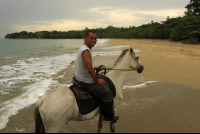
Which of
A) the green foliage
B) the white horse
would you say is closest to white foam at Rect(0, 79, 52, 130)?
the white horse

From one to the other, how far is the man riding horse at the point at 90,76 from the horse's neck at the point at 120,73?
0.71 meters

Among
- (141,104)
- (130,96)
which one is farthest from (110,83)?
(130,96)

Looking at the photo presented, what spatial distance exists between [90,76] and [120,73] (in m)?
1.26

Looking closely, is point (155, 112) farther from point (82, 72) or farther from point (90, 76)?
point (82, 72)

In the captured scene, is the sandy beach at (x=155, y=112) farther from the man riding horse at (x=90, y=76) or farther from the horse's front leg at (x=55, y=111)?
the horse's front leg at (x=55, y=111)

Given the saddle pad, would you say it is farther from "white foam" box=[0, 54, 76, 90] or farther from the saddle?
"white foam" box=[0, 54, 76, 90]

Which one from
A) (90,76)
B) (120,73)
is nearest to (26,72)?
(120,73)

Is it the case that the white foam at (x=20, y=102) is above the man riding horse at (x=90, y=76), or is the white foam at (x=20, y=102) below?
below

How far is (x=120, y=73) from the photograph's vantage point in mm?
A: 3393

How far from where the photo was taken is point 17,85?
657cm

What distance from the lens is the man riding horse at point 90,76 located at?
2207mm

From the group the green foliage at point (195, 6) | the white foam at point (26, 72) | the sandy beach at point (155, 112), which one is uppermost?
the green foliage at point (195, 6)

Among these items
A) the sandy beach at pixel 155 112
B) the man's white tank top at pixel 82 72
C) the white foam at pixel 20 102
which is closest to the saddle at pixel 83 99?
the man's white tank top at pixel 82 72

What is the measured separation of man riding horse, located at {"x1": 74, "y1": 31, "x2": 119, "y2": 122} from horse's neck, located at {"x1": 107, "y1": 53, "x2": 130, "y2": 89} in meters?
0.71
